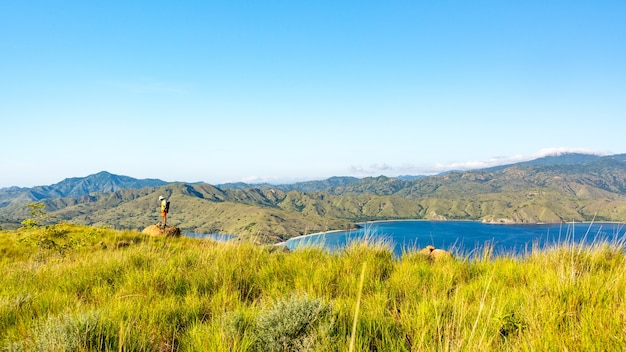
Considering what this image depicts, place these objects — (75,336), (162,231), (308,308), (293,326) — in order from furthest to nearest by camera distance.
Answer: (162,231)
(308,308)
(293,326)
(75,336)

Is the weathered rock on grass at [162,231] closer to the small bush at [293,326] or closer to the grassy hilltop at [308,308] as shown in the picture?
the grassy hilltop at [308,308]

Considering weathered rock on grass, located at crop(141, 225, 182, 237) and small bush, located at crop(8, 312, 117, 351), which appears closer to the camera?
small bush, located at crop(8, 312, 117, 351)

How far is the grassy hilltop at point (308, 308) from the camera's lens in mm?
3229

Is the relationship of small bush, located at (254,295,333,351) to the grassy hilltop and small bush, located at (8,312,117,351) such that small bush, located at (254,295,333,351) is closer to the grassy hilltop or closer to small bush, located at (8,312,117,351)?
the grassy hilltop

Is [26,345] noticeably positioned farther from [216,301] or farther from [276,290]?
[276,290]

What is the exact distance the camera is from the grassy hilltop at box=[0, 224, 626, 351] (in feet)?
10.6

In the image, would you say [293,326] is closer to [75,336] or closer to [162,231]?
[75,336]

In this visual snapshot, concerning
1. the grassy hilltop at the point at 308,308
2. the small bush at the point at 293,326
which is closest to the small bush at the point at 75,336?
the grassy hilltop at the point at 308,308

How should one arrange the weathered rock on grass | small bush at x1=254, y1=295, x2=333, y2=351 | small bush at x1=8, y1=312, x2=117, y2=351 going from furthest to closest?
1. the weathered rock on grass
2. small bush at x1=254, y1=295, x2=333, y2=351
3. small bush at x1=8, y1=312, x2=117, y2=351

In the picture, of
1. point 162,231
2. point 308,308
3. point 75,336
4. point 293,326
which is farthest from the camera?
point 162,231

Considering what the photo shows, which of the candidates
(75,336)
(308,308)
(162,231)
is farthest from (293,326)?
(162,231)

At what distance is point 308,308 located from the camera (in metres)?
3.82

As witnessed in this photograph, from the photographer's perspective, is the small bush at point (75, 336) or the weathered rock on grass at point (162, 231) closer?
the small bush at point (75, 336)

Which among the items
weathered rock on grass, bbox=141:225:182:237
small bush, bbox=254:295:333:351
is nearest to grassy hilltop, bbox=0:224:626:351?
small bush, bbox=254:295:333:351
